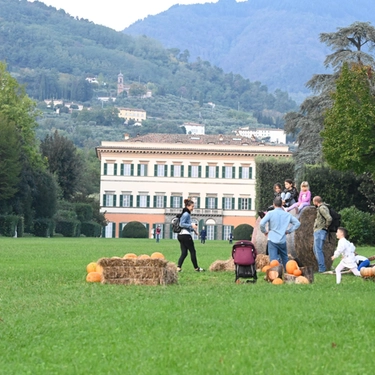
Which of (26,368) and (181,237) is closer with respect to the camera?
(26,368)

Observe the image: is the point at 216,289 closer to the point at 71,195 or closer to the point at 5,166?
the point at 5,166

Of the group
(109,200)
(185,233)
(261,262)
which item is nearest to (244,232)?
(109,200)

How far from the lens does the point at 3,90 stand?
2948 inches

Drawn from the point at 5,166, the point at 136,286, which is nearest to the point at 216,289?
the point at 136,286

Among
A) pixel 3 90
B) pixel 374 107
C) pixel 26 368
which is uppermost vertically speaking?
pixel 3 90

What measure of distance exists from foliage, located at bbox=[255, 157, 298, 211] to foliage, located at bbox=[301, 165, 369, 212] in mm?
18692

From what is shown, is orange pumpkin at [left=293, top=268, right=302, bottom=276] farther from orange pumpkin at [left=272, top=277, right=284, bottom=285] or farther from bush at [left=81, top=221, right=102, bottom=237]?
bush at [left=81, top=221, right=102, bottom=237]

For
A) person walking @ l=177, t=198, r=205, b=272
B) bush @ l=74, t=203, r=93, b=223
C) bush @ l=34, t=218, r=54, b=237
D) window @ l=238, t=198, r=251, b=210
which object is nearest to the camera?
person walking @ l=177, t=198, r=205, b=272

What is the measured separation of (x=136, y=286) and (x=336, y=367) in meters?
8.43

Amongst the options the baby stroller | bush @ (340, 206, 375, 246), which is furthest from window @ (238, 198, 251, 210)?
the baby stroller

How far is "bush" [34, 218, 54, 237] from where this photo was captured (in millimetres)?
79000

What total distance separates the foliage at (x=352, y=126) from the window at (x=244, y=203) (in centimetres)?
7724

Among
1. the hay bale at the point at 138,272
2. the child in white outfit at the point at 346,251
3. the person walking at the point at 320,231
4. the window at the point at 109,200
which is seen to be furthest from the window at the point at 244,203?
the hay bale at the point at 138,272

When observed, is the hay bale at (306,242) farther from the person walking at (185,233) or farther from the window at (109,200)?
the window at (109,200)
